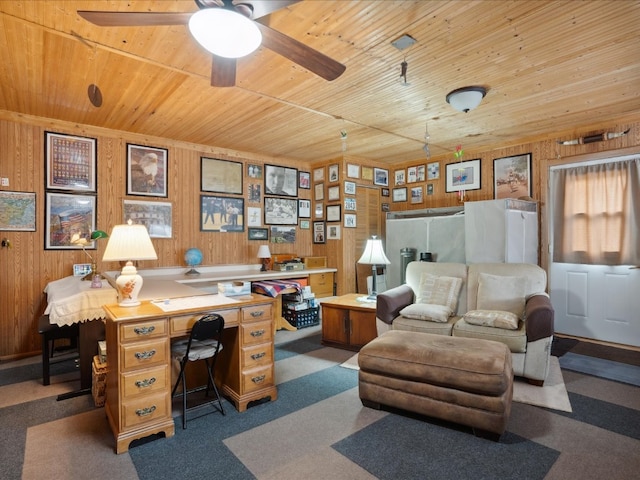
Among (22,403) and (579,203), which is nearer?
(22,403)

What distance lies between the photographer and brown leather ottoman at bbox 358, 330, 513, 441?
83.4 inches

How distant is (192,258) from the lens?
15.5ft

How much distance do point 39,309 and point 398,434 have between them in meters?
4.01

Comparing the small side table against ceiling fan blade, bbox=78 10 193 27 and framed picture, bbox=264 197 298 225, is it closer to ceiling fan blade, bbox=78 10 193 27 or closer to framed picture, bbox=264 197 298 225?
framed picture, bbox=264 197 298 225

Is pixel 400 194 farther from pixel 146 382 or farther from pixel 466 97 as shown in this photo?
pixel 146 382

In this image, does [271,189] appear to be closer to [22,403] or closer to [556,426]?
[22,403]

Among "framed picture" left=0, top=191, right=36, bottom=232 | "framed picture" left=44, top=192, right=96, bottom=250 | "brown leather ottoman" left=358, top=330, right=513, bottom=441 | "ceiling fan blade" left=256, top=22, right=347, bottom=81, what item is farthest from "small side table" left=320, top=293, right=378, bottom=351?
"framed picture" left=0, top=191, right=36, bottom=232

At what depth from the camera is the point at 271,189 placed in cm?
565

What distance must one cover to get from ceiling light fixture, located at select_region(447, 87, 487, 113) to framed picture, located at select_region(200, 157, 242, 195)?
3162 millimetres

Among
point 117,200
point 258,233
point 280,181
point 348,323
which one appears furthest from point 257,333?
point 280,181

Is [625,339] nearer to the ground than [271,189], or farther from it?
nearer to the ground

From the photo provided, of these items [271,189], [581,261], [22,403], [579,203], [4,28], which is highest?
[4,28]

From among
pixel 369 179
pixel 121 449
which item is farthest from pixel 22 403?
pixel 369 179

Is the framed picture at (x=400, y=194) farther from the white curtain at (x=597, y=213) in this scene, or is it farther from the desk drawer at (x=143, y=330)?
the desk drawer at (x=143, y=330)
